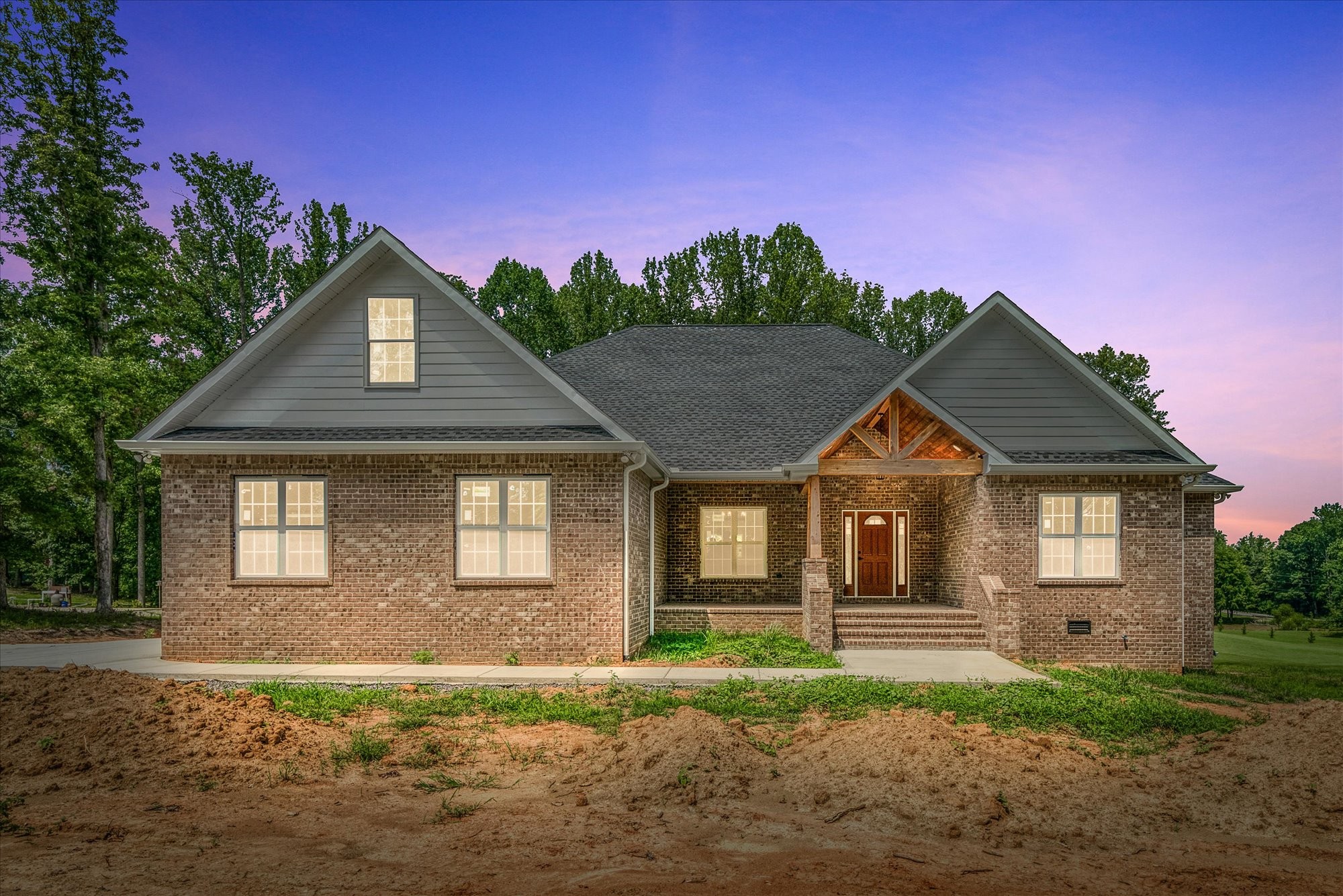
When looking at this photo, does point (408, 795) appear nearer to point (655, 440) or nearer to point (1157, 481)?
point (655, 440)

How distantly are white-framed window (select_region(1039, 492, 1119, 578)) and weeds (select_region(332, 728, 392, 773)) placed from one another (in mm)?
11845

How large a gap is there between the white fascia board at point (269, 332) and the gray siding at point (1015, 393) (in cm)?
1027

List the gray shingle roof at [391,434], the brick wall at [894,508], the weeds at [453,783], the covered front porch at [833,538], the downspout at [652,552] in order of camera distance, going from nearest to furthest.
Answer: the weeds at [453,783]
the gray shingle roof at [391,434]
the downspout at [652,552]
the covered front porch at [833,538]
the brick wall at [894,508]

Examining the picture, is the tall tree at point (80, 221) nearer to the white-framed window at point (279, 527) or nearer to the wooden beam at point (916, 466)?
the white-framed window at point (279, 527)

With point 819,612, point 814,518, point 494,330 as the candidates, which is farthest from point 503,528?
point 814,518

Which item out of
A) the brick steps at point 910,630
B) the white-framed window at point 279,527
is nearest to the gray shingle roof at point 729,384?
the brick steps at point 910,630

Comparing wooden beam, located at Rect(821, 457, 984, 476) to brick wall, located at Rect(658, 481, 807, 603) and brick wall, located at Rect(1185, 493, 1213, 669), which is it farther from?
brick wall, located at Rect(1185, 493, 1213, 669)

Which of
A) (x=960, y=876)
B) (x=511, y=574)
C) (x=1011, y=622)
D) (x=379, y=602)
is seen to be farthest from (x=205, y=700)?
(x=1011, y=622)

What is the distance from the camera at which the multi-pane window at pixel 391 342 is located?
13.9 metres

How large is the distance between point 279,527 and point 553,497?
15.3 feet

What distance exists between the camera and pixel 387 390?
45.4 ft

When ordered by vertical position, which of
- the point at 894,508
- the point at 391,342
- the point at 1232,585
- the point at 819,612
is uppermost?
the point at 391,342

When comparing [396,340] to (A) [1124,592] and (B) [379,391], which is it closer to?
(B) [379,391]

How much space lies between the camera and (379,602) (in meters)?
13.3
